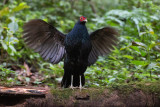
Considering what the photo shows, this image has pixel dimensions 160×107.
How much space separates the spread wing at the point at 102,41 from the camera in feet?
14.0

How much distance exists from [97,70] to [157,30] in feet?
8.78

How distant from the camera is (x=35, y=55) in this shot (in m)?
6.11

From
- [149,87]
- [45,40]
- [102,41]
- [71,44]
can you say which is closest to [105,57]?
[102,41]

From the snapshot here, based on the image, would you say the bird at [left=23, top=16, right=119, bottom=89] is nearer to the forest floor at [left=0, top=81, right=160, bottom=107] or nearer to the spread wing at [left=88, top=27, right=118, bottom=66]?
the spread wing at [left=88, top=27, right=118, bottom=66]

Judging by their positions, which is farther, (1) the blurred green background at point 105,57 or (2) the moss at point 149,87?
(1) the blurred green background at point 105,57

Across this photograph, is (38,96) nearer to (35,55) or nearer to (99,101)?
(99,101)

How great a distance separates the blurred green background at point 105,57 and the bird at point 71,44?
13.2 inches

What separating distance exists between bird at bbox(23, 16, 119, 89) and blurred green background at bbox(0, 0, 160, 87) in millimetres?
336

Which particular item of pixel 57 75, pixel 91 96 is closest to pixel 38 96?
pixel 91 96

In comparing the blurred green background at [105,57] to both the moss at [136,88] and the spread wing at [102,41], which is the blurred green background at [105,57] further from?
the moss at [136,88]

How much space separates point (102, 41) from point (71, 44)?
907 millimetres

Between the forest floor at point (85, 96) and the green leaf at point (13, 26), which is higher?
the green leaf at point (13, 26)

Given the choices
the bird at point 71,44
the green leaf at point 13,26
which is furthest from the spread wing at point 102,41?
the green leaf at point 13,26

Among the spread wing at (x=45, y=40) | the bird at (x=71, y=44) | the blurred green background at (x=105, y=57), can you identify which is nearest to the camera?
the bird at (x=71, y=44)
